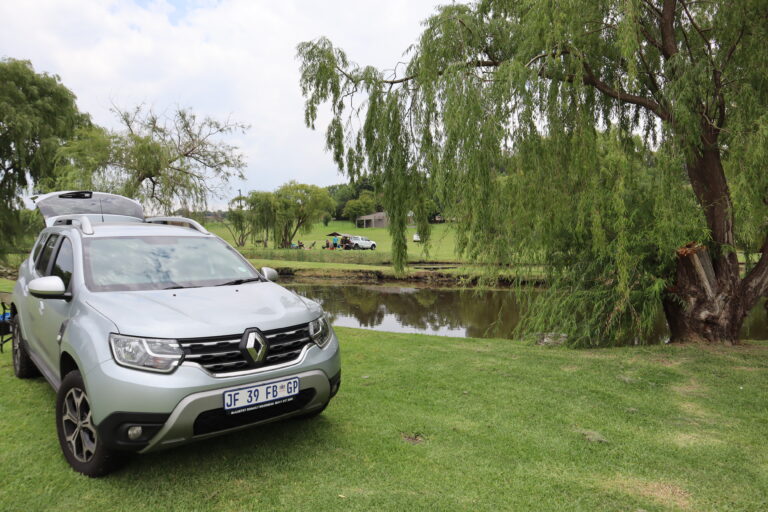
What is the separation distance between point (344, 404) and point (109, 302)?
2198 mm

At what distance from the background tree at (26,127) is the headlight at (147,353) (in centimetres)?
2033

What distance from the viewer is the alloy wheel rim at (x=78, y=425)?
9.69 ft

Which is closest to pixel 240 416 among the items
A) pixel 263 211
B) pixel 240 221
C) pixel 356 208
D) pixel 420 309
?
pixel 420 309

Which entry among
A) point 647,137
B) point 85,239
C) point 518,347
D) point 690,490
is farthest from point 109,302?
point 647,137

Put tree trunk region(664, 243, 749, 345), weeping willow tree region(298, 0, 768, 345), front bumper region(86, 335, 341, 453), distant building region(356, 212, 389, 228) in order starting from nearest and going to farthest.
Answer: front bumper region(86, 335, 341, 453)
weeping willow tree region(298, 0, 768, 345)
tree trunk region(664, 243, 749, 345)
distant building region(356, 212, 389, 228)

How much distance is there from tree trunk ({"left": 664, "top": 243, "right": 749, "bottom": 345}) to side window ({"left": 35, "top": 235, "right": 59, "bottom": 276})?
784cm

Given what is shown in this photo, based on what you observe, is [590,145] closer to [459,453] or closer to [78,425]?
[459,453]

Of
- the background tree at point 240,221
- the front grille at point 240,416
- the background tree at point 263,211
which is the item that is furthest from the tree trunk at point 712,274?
the background tree at point 263,211

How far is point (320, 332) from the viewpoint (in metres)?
3.35

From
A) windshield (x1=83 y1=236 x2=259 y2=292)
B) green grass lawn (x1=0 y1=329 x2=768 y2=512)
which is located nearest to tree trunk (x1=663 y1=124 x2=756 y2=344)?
green grass lawn (x1=0 y1=329 x2=768 y2=512)

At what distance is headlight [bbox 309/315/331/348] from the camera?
328 cm

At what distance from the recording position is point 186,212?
17516 mm

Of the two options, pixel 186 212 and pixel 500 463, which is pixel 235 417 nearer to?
pixel 500 463

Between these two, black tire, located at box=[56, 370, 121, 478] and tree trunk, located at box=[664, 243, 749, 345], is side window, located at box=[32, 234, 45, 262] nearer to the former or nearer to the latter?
black tire, located at box=[56, 370, 121, 478]
